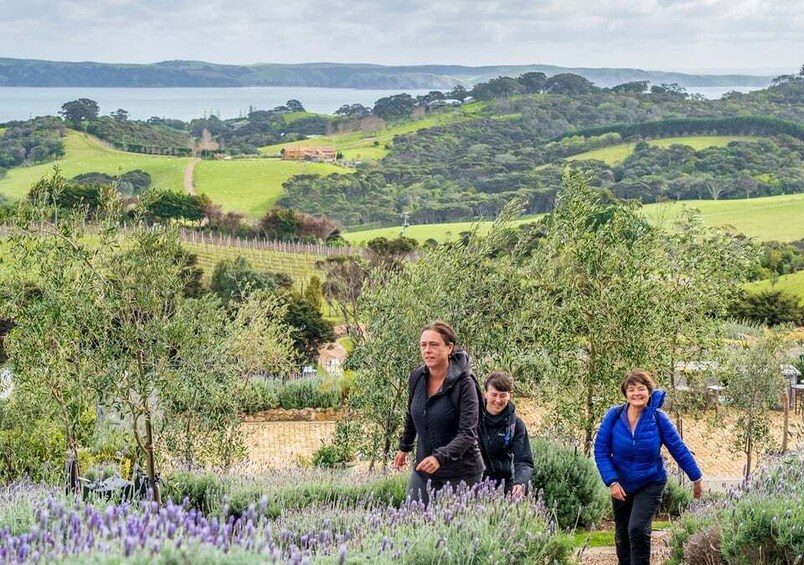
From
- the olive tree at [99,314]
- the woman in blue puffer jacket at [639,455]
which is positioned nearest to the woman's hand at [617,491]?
the woman in blue puffer jacket at [639,455]

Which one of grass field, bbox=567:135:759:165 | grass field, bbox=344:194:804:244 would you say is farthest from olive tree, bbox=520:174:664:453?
grass field, bbox=567:135:759:165

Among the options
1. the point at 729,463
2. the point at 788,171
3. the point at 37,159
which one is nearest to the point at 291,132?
the point at 37,159

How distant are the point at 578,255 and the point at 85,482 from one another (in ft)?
21.8

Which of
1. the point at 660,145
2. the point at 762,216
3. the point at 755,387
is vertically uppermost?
the point at 660,145

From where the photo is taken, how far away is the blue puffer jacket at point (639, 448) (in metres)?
6.85

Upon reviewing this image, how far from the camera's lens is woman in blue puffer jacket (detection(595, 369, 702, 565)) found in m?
6.84

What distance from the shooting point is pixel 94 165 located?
129 meters

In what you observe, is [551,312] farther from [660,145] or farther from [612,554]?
[660,145]

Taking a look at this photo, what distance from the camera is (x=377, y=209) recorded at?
120 metres

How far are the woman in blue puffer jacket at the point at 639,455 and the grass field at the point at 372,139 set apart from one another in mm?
146475

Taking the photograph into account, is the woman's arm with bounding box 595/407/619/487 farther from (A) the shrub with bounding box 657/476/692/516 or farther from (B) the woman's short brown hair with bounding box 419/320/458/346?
(A) the shrub with bounding box 657/476/692/516

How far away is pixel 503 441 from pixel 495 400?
1.28ft

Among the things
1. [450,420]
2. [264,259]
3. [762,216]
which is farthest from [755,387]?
[762,216]

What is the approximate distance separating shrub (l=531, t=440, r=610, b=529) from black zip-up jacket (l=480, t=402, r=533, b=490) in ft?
7.53
